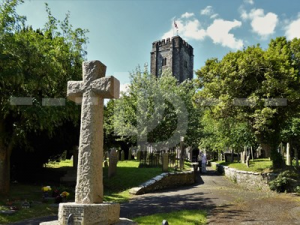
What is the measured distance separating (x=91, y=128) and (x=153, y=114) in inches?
669

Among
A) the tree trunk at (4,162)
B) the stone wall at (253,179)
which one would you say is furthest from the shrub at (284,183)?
the tree trunk at (4,162)

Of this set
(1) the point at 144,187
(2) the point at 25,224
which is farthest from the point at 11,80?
(1) the point at 144,187

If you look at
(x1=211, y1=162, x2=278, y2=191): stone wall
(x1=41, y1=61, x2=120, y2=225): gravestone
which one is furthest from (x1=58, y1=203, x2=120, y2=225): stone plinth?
(x1=211, y1=162, x2=278, y2=191): stone wall

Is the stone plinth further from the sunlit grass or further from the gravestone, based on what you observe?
the sunlit grass

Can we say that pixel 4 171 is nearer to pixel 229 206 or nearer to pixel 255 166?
pixel 229 206

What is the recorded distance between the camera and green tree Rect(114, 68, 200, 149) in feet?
70.7

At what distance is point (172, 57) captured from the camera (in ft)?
190

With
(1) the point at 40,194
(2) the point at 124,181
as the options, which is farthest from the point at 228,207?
(1) the point at 40,194

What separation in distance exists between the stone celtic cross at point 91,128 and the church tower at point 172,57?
172 feet

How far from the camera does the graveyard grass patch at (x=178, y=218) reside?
23.0ft

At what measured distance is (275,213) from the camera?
830 centimetres

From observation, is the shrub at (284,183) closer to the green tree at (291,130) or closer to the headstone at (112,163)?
the green tree at (291,130)

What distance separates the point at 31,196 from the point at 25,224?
13.6ft

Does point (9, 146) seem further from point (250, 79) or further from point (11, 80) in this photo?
point (250, 79)
